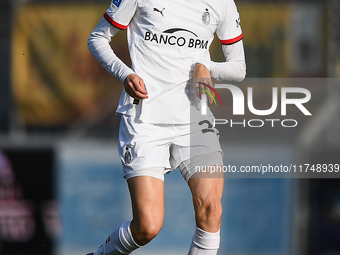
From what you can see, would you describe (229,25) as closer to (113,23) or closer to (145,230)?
(113,23)

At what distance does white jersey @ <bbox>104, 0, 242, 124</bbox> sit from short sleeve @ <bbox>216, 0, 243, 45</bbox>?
7.2 inches

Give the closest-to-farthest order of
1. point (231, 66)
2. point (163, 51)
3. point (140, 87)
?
point (140, 87), point (163, 51), point (231, 66)

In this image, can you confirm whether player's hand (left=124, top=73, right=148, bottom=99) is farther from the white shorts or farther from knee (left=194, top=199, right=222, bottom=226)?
knee (left=194, top=199, right=222, bottom=226)

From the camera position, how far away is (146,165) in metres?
2.72

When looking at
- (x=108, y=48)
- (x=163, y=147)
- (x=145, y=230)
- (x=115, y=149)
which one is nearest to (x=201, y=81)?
(x=163, y=147)

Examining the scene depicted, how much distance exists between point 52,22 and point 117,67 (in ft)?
14.1

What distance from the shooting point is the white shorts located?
2.74m

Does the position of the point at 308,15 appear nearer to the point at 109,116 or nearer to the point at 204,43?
the point at 109,116

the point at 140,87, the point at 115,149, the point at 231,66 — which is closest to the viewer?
the point at 140,87

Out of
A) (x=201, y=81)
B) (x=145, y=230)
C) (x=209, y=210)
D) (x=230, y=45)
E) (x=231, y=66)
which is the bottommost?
(x=145, y=230)

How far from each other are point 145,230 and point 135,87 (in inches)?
27.9

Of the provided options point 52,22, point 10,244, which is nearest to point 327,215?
point 10,244

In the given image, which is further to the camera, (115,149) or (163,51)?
(115,149)

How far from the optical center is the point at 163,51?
2795 millimetres
